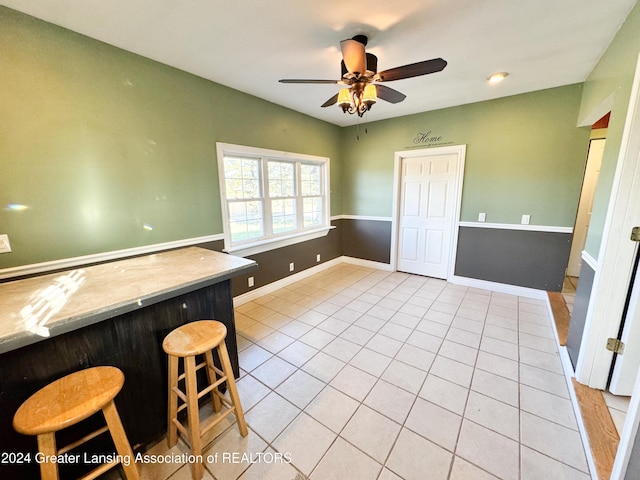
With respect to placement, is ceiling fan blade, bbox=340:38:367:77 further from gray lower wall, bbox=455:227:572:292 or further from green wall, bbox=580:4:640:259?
gray lower wall, bbox=455:227:572:292

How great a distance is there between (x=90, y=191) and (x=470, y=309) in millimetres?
3994

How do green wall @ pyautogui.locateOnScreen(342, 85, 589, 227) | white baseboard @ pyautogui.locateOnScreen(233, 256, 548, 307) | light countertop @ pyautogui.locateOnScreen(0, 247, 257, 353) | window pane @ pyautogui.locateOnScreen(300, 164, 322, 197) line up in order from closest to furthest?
light countertop @ pyautogui.locateOnScreen(0, 247, 257, 353) → green wall @ pyautogui.locateOnScreen(342, 85, 589, 227) → white baseboard @ pyautogui.locateOnScreen(233, 256, 548, 307) → window pane @ pyautogui.locateOnScreen(300, 164, 322, 197)

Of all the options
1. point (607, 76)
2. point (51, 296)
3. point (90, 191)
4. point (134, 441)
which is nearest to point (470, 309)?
point (607, 76)

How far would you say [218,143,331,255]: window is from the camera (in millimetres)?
3039

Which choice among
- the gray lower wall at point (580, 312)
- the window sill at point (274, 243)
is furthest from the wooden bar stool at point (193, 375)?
the gray lower wall at point (580, 312)

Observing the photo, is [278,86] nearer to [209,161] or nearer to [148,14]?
[209,161]

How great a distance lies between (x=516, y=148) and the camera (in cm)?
324

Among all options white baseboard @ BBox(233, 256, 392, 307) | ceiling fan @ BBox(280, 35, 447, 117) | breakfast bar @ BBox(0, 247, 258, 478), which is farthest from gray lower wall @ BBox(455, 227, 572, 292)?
breakfast bar @ BBox(0, 247, 258, 478)

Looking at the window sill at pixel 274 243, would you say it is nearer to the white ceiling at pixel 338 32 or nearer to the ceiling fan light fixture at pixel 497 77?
the white ceiling at pixel 338 32

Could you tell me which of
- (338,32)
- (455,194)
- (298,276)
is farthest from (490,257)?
(338,32)

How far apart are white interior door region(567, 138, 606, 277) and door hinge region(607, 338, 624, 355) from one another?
2.47 metres

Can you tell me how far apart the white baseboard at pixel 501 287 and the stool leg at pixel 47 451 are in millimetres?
4271

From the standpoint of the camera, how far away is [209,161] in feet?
8.97

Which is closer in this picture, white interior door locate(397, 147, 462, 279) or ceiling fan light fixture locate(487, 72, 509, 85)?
ceiling fan light fixture locate(487, 72, 509, 85)
